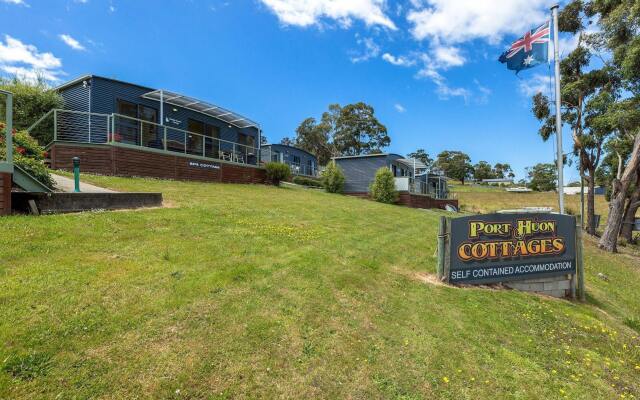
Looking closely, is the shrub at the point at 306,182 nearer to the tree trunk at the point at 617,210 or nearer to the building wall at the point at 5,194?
the tree trunk at the point at 617,210

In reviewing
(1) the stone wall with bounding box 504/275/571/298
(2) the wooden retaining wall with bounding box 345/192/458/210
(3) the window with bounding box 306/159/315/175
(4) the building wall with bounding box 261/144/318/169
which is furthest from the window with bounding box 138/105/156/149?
(2) the wooden retaining wall with bounding box 345/192/458/210

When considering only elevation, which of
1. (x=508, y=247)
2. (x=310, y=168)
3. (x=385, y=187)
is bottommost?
(x=508, y=247)

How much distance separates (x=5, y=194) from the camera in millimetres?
5723

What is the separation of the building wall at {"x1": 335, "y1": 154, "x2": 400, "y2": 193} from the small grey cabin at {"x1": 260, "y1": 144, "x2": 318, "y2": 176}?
3.85m

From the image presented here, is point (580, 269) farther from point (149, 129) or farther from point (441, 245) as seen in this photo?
point (149, 129)

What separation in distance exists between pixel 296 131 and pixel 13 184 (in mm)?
50660

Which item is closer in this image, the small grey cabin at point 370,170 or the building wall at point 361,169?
the small grey cabin at point 370,170

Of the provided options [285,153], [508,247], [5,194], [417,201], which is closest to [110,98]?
[5,194]

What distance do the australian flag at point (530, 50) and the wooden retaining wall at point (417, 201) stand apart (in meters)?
16.8

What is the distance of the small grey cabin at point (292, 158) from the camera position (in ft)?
94.8

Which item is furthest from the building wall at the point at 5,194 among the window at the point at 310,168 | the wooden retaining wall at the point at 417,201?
the window at the point at 310,168

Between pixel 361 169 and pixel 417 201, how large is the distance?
233 inches

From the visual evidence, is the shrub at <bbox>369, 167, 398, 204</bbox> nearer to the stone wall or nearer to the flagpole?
the flagpole

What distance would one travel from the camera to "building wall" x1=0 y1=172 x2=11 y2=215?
5.62 metres
